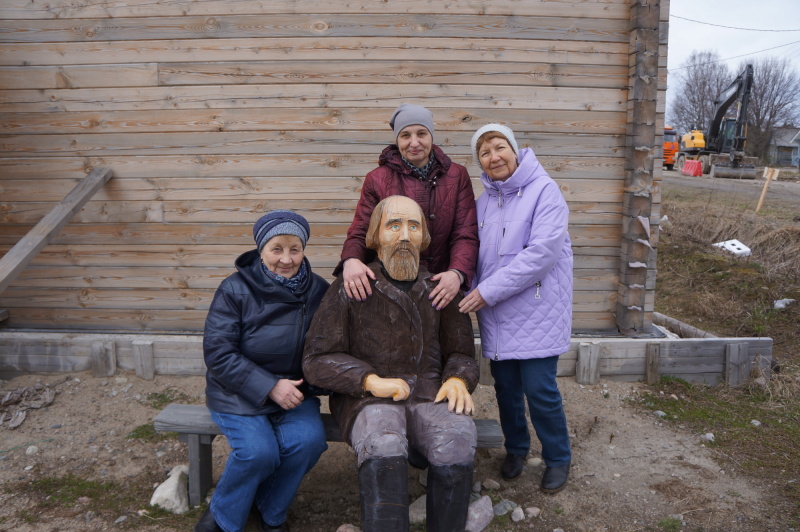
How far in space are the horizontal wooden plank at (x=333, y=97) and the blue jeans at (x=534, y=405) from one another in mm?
2273

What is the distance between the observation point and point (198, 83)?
15.0 feet

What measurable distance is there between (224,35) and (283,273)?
102 inches

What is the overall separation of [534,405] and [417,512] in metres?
0.83

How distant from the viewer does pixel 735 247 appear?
845 centimetres

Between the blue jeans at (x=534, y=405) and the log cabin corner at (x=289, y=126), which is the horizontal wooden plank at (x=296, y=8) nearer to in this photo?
the log cabin corner at (x=289, y=126)

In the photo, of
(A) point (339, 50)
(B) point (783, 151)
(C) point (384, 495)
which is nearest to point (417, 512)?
(C) point (384, 495)

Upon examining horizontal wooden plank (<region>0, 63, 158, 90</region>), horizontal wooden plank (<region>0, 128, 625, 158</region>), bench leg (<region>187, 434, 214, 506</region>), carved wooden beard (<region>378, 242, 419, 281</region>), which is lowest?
bench leg (<region>187, 434, 214, 506</region>)

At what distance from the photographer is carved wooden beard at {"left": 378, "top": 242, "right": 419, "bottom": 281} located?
271 centimetres

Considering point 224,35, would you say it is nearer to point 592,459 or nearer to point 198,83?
point 198,83

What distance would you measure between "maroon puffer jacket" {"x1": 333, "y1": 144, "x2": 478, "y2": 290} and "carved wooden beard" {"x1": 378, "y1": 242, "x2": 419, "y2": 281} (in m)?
0.28

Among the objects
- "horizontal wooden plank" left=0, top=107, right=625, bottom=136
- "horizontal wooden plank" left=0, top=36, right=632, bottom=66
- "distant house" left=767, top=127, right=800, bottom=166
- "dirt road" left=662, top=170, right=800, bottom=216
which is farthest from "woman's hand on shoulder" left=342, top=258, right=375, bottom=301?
"distant house" left=767, top=127, right=800, bottom=166

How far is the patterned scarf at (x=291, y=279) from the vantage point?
2822mm

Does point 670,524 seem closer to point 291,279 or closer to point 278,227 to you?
point 291,279

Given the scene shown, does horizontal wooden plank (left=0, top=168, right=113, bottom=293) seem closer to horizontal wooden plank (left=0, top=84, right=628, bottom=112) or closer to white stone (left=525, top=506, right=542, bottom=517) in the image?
horizontal wooden plank (left=0, top=84, right=628, bottom=112)
